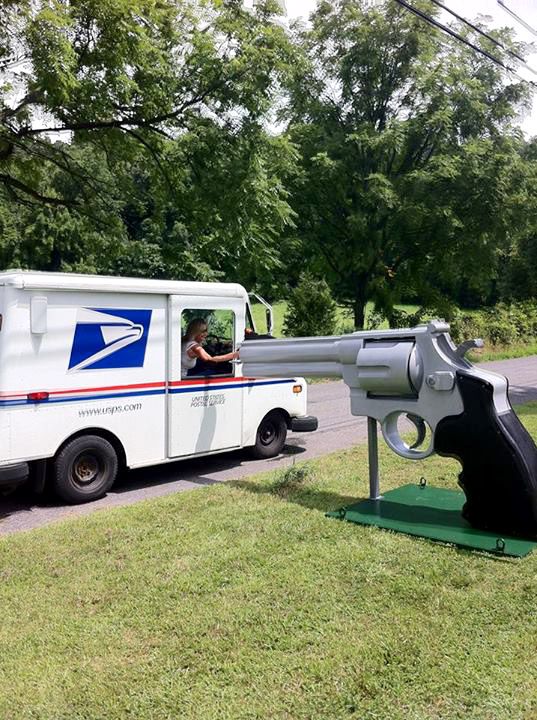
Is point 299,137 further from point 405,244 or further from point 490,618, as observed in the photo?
point 490,618

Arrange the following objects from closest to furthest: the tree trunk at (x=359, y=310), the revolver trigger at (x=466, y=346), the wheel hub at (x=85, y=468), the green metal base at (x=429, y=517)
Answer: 1. the green metal base at (x=429, y=517)
2. the revolver trigger at (x=466, y=346)
3. the wheel hub at (x=85, y=468)
4. the tree trunk at (x=359, y=310)

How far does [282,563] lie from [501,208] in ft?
65.8

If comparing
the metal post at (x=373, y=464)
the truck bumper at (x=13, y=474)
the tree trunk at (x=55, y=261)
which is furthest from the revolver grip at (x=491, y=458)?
the tree trunk at (x=55, y=261)

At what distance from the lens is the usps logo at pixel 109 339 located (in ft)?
22.5

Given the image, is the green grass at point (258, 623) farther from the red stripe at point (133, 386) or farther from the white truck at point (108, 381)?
the red stripe at point (133, 386)

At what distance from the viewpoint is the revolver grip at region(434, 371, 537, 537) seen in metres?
4.88

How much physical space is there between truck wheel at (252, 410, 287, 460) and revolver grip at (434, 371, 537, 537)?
397cm

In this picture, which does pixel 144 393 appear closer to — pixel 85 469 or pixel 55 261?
pixel 85 469

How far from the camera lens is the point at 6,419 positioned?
630 centimetres

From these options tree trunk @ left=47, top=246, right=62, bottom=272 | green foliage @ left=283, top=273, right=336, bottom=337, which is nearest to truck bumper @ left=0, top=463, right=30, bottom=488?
green foliage @ left=283, top=273, right=336, bottom=337

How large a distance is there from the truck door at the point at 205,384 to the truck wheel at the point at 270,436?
19.4 inches

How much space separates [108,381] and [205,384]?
4.19ft

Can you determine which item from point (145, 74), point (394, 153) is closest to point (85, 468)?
point (145, 74)

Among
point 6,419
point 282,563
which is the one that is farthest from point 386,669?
point 6,419
